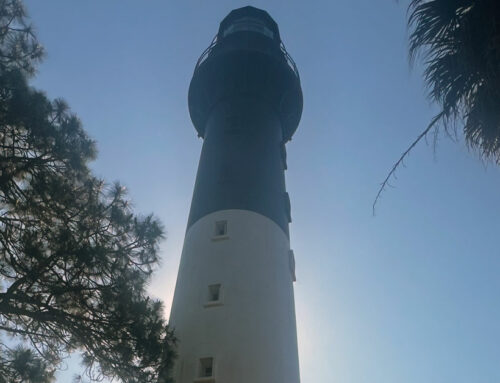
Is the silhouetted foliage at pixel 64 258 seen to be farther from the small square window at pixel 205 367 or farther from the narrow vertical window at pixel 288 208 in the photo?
the narrow vertical window at pixel 288 208

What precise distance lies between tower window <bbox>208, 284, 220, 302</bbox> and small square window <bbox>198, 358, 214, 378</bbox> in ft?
5.60

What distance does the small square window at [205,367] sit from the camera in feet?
36.1

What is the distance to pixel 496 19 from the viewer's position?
6.24 meters

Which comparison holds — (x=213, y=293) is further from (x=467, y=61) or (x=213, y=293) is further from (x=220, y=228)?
(x=467, y=61)

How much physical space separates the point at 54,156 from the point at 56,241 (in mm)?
2249

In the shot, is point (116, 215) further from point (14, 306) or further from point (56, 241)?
point (14, 306)

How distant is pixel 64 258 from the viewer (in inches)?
356

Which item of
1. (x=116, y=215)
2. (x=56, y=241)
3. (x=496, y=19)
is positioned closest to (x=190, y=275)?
(x=116, y=215)

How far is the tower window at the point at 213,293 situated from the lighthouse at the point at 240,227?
1.0 inches

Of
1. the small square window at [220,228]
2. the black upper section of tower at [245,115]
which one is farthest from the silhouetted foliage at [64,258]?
the black upper section of tower at [245,115]

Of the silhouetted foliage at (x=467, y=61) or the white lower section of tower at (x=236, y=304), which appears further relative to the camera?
the white lower section of tower at (x=236, y=304)

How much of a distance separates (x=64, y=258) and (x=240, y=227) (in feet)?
19.7

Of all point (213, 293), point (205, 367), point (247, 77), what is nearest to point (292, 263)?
point (213, 293)

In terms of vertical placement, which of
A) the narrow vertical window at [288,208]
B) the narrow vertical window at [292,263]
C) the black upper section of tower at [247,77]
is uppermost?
the black upper section of tower at [247,77]
